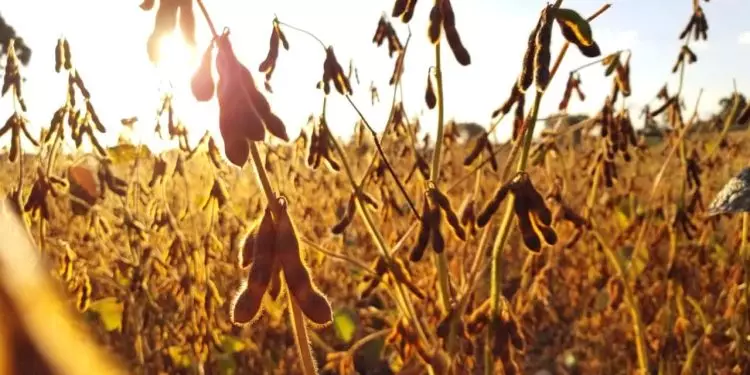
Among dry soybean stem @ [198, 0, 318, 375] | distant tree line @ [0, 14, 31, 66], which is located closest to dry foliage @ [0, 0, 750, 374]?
dry soybean stem @ [198, 0, 318, 375]

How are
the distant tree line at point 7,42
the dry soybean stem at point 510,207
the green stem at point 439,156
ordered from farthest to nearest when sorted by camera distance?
the distant tree line at point 7,42 → the green stem at point 439,156 → the dry soybean stem at point 510,207

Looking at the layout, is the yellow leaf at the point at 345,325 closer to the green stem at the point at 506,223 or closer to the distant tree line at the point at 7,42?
the green stem at the point at 506,223

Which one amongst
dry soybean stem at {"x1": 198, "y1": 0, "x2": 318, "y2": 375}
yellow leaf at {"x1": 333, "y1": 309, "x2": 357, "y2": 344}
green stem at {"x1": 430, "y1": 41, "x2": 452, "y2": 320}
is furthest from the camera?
yellow leaf at {"x1": 333, "y1": 309, "x2": 357, "y2": 344}

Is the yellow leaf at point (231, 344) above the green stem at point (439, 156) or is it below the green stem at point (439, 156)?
below

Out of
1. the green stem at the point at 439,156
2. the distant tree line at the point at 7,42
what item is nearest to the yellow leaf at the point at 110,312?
the green stem at the point at 439,156

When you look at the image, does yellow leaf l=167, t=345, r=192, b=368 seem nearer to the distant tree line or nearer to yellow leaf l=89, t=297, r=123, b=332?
yellow leaf l=89, t=297, r=123, b=332

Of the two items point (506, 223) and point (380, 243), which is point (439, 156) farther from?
point (506, 223)

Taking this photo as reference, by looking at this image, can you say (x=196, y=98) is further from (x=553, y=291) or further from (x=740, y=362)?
(x=553, y=291)

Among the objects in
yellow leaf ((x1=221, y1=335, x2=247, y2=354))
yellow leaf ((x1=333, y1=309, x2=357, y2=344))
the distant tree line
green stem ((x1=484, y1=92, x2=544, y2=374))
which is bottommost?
yellow leaf ((x1=333, y1=309, x2=357, y2=344))

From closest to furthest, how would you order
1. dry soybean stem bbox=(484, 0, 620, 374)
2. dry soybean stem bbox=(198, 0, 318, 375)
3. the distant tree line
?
dry soybean stem bbox=(198, 0, 318, 375)
dry soybean stem bbox=(484, 0, 620, 374)
the distant tree line

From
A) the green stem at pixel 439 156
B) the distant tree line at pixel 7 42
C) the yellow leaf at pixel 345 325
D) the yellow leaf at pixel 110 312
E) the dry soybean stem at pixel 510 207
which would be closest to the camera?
the dry soybean stem at pixel 510 207

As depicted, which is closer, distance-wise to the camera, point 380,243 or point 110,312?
point 380,243

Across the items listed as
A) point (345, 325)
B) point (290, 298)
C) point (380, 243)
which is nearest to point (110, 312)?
point (345, 325)

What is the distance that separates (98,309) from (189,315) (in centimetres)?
57
